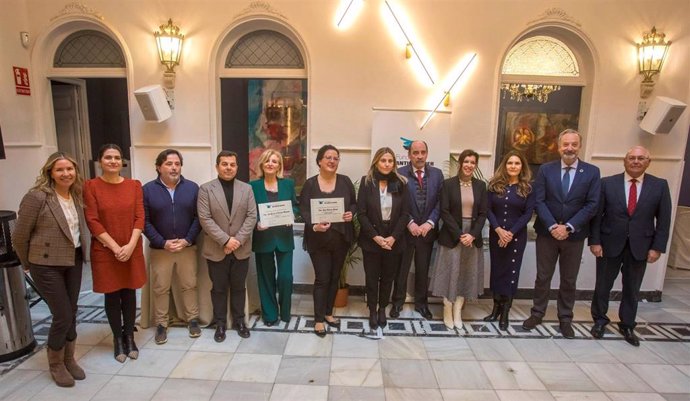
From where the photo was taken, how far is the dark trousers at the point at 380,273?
3.44 metres

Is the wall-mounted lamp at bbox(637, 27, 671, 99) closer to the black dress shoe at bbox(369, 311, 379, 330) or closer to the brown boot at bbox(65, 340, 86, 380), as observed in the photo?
the black dress shoe at bbox(369, 311, 379, 330)

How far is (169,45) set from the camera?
4.05 m

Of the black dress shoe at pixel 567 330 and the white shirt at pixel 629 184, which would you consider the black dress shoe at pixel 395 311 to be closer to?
the black dress shoe at pixel 567 330

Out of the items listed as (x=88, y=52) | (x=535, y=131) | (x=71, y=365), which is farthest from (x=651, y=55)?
(x=88, y=52)

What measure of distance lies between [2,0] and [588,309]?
6.78 metres

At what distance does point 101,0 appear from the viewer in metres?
4.15

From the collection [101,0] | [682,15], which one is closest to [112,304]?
[101,0]

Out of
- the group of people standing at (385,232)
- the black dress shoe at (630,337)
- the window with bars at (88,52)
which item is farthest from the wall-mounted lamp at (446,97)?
the window with bars at (88,52)

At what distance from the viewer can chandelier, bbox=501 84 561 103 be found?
4.40 metres

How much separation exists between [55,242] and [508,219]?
3403 millimetres

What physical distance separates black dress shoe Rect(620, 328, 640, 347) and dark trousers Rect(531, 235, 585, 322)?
18.2 inches

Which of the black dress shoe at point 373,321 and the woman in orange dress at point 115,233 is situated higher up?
the woman in orange dress at point 115,233

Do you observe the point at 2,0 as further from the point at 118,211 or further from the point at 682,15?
the point at 682,15

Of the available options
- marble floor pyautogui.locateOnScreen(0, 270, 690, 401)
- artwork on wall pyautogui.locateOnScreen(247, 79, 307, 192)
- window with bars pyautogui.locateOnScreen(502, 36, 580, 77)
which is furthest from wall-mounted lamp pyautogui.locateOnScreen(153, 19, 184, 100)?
window with bars pyautogui.locateOnScreen(502, 36, 580, 77)
